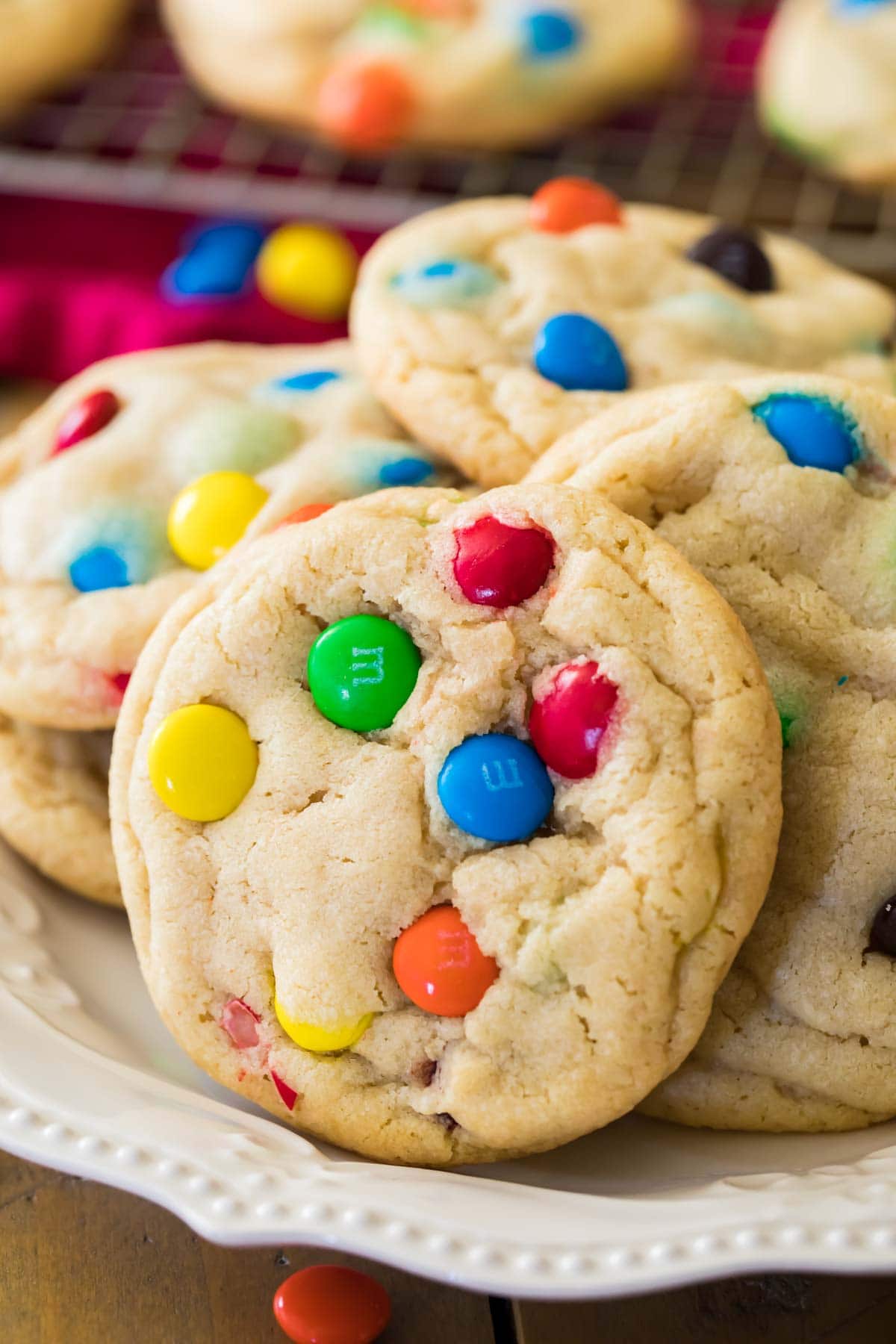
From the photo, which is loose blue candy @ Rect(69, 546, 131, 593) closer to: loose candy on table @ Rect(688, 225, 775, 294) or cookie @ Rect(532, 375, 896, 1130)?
cookie @ Rect(532, 375, 896, 1130)

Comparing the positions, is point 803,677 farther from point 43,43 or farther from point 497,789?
point 43,43

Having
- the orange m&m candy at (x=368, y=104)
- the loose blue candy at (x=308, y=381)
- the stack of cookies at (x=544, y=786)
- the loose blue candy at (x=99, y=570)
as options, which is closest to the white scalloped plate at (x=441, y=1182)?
the stack of cookies at (x=544, y=786)

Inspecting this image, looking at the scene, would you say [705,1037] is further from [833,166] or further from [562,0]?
[562,0]

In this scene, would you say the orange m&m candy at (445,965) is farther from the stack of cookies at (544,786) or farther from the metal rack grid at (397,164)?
the metal rack grid at (397,164)

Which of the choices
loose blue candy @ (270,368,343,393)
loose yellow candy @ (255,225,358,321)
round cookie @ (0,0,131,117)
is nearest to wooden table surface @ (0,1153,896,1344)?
loose blue candy @ (270,368,343,393)

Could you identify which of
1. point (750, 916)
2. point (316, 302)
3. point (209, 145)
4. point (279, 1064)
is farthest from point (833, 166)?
point (279, 1064)

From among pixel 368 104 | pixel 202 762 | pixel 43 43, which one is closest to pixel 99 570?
pixel 202 762
